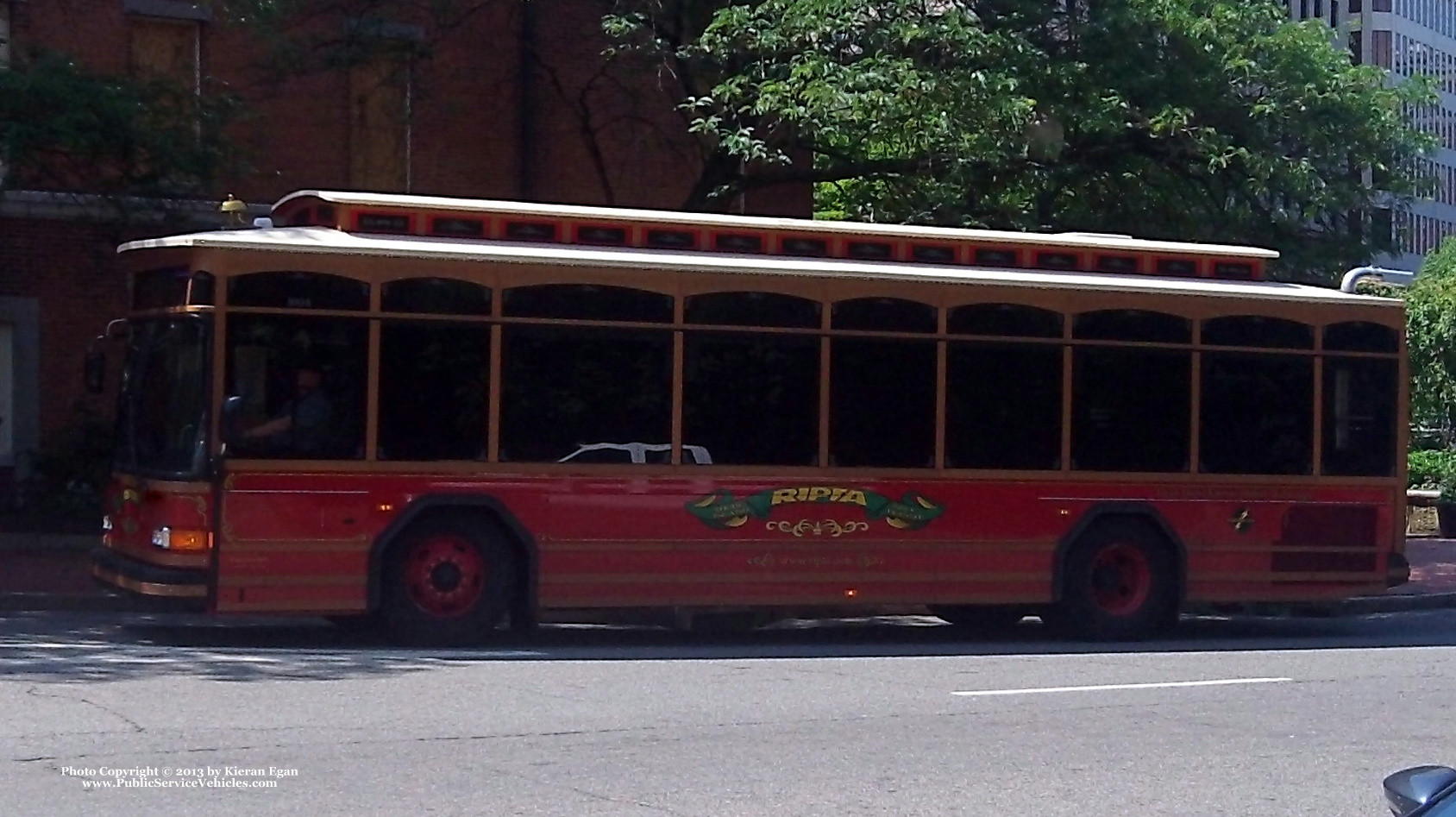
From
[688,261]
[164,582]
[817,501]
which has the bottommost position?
[164,582]

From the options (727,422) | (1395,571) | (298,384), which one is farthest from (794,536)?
(1395,571)

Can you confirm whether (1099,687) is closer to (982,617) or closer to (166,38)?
(982,617)

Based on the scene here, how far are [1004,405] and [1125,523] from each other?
153 centimetres

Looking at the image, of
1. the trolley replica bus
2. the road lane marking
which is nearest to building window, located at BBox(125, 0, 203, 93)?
the trolley replica bus

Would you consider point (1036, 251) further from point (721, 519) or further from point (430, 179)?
point (430, 179)

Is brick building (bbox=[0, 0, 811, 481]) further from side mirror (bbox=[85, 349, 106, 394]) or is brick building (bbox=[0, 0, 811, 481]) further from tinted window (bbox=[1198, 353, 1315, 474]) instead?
tinted window (bbox=[1198, 353, 1315, 474])

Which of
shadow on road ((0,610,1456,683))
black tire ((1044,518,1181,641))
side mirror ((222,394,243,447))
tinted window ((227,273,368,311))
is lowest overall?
shadow on road ((0,610,1456,683))

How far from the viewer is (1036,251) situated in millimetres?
16094

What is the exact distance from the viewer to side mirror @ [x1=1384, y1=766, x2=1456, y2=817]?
4512 millimetres

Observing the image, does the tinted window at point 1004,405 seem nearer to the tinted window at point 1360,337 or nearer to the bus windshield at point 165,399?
the tinted window at point 1360,337

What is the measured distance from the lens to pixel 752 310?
14836 mm

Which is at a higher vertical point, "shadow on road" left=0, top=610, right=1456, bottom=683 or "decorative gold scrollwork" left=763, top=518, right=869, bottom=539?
"decorative gold scrollwork" left=763, top=518, right=869, bottom=539

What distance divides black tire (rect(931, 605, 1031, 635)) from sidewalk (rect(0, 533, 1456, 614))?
11.6 ft

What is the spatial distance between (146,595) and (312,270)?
2.42m
